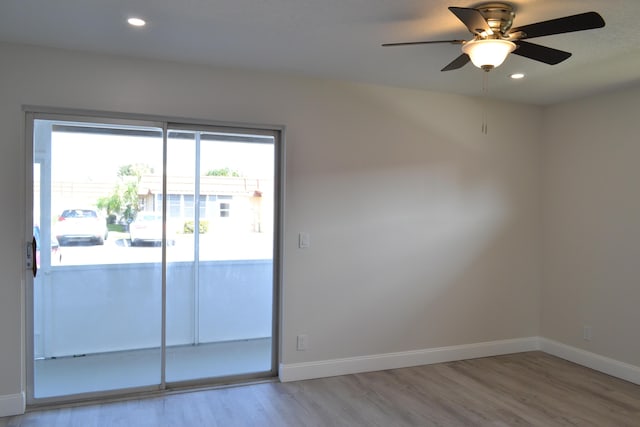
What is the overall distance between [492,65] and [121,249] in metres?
2.89

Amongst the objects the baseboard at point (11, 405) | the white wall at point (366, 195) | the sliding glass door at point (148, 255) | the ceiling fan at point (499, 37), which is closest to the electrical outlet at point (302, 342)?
the white wall at point (366, 195)

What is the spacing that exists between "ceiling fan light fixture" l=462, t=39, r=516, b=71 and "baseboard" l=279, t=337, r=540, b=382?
2.75 metres

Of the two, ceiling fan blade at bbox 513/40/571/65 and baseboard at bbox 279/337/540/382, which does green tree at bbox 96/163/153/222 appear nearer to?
baseboard at bbox 279/337/540/382

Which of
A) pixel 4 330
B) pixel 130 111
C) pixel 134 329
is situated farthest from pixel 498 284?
pixel 4 330

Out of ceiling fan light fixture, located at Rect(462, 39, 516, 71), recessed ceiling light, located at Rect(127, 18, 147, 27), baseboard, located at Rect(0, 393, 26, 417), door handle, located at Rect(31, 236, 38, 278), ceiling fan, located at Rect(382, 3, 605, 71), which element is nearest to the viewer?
ceiling fan, located at Rect(382, 3, 605, 71)

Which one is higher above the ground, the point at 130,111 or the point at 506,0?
the point at 506,0

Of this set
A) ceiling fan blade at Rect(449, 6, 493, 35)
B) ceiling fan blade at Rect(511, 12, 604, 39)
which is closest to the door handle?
ceiling fan blade at Rect(449, 6, 493, 35)

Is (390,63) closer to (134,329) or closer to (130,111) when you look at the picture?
(130,111)

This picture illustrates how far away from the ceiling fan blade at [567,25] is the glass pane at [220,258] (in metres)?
2.25

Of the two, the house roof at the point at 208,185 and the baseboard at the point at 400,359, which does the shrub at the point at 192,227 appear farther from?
the baseboard at the point at 400,359

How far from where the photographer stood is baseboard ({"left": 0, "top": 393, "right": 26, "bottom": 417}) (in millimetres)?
3131

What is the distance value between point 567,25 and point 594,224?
284 centimetres

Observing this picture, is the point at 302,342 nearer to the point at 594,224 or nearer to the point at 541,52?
the point at 541,52

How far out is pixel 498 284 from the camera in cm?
471
